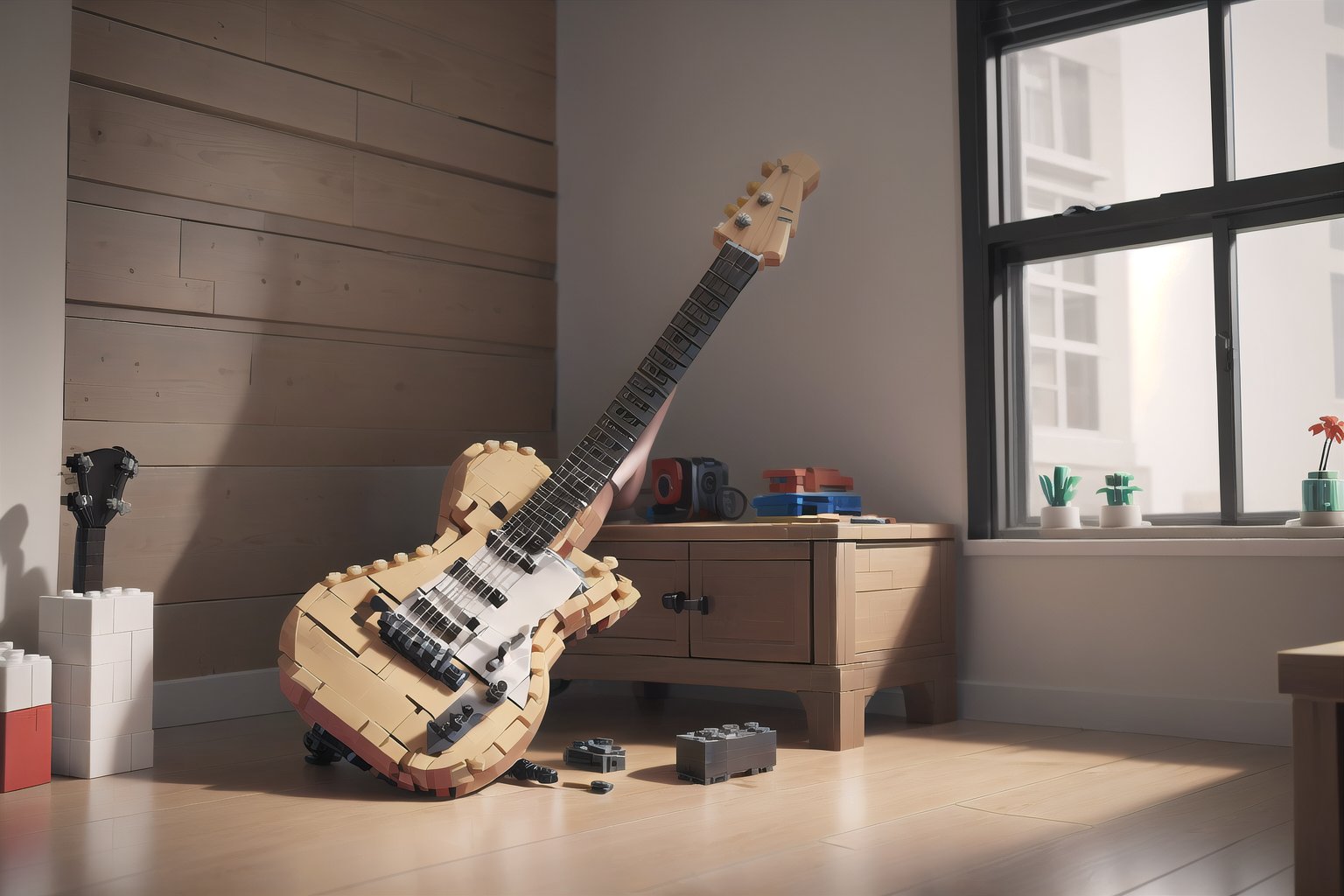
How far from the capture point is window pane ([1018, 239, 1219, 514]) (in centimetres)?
257

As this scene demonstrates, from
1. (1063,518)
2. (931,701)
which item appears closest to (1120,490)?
(1063,518)

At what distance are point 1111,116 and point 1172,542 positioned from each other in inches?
40.0

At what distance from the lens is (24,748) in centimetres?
197

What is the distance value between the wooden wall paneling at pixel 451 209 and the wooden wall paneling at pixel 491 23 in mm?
399

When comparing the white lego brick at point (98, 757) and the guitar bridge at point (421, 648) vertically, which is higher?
the guitar bridge at point (421, 648)

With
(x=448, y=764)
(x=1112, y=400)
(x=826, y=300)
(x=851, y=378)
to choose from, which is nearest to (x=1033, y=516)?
(x=1112, y=400)

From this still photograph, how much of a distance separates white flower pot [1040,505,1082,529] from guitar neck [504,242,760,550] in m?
0.91

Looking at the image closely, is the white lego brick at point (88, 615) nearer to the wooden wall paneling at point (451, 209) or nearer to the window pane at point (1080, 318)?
the wooden wall paneling at point (451, 209)

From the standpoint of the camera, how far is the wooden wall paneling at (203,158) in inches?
98.3

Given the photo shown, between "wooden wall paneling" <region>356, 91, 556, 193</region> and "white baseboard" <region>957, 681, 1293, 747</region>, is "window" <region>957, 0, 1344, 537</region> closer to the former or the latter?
"white baseboard" <region>957, 681, 1293, 747</region>

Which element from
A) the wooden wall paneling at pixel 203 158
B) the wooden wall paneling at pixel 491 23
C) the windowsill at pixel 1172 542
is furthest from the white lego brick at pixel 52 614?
the windowsill at pixel 1172 542

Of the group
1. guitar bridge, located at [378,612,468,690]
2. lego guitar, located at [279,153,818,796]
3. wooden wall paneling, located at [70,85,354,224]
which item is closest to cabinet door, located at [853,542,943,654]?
lego guitar, located at [279,153,818,796]

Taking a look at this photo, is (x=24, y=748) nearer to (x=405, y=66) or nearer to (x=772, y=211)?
(x=772, y=211)

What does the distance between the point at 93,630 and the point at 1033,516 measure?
2.06 metres
